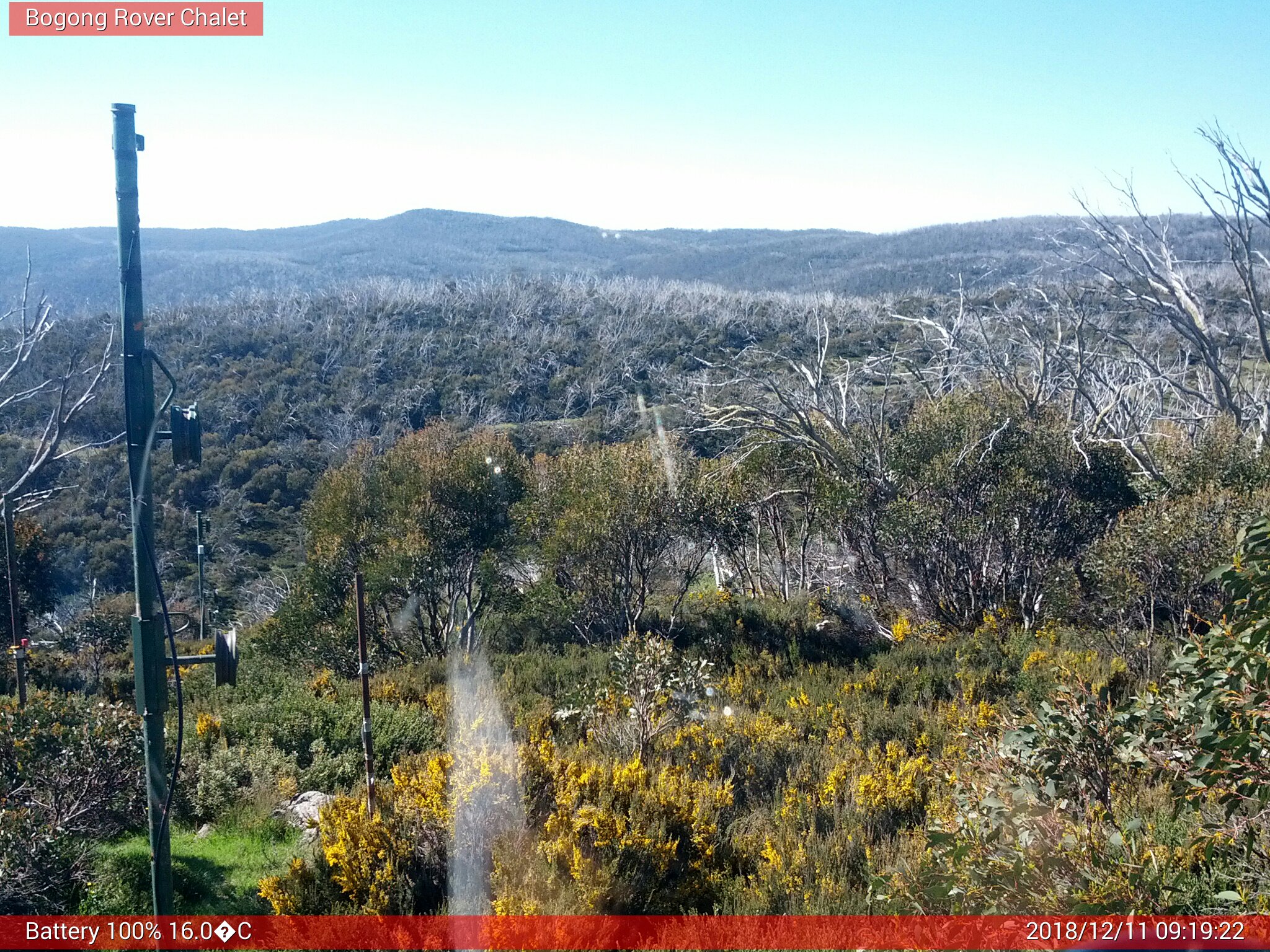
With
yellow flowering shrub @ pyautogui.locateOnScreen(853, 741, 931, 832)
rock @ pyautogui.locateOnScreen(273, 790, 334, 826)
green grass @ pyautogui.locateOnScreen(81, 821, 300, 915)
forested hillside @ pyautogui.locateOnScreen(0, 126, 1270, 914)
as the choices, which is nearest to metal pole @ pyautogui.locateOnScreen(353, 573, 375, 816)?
forested hillside @ pyautogui.locateOnScreen(0, 126, 1270, 914)

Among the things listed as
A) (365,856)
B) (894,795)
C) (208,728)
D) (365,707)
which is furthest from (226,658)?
(208,728)

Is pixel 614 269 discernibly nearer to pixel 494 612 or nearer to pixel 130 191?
pixel 494 612

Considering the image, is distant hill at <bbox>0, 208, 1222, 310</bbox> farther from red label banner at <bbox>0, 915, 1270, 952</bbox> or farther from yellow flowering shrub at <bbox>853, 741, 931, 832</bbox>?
red label banner at <bbox>0, 915, 1270, 952</bbox>

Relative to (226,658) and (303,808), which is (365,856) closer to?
(226,658)

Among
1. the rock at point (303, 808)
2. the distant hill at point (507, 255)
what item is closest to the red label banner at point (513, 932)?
the rock at point (303, 808)

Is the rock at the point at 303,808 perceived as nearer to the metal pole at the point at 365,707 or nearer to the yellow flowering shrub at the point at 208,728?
the metal pole at the point at 365,707
